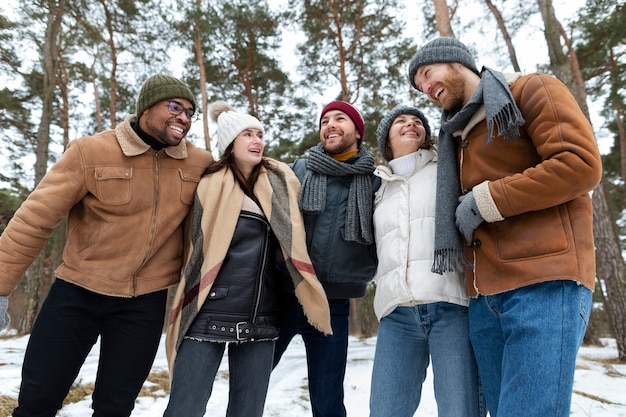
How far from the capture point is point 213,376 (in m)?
2.09

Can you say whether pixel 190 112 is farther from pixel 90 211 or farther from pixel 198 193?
pixel 90 211

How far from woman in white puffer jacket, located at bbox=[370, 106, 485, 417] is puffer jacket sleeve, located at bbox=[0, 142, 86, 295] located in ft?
5.57

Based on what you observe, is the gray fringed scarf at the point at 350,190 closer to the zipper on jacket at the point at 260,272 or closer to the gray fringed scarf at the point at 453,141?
the zipper on jacket at the point at 260,272

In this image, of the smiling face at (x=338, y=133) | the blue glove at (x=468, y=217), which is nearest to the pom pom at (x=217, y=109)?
the smiling face at (x=338, y=133)

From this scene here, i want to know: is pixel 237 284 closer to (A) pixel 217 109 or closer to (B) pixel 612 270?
(A) pixel 217 109

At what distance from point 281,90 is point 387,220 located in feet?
31.0

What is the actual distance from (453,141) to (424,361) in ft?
3.80

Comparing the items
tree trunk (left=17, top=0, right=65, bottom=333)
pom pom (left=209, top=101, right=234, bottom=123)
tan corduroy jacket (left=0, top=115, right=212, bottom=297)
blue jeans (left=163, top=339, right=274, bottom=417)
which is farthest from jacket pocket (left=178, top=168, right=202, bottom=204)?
tree trunk (left=17, top=0, right=65, bottom=333)

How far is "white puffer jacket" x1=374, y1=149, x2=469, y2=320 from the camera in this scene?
6.48 feet

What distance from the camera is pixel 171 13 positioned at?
10125mm

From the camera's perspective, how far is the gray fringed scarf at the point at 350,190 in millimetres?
2385

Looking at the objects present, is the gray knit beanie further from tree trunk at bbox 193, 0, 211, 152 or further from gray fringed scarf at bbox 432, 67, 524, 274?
tree trunk at bbox 193, 0, 211, 152

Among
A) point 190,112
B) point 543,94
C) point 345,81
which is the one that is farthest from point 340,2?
point 543,94

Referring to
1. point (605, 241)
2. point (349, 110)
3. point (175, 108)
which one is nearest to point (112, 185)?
point (175, 108)
